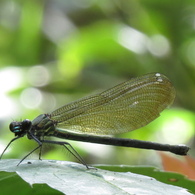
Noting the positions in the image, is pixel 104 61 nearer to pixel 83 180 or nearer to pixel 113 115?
pixel 113 115

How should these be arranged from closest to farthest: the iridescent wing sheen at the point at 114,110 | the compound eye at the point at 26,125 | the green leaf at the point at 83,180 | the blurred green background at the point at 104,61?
the green leaf at the point at 83,180 → the compound eye at the point at 26,125 → the iridescent wing sheen at the point at 114,110 → the blurred green background at the point at 104,61

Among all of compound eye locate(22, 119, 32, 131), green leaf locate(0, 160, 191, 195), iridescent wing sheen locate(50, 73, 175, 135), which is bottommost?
green leaf locate(0, 160, 191, 195)

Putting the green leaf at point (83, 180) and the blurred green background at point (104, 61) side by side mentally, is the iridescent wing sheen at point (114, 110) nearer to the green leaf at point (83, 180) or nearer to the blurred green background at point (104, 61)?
the green leaf at point (83, 180)

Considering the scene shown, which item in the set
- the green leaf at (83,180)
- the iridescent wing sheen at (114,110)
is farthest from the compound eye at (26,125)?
the green leaf at (83,180)

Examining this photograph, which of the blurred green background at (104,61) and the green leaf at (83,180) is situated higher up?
the blurred green background at (104,61)

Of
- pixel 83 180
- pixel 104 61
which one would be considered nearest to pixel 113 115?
pixel 83 180

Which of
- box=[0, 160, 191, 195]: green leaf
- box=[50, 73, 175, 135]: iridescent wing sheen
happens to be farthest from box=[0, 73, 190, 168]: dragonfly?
box=[0, 160, 191, 195]: green leaf

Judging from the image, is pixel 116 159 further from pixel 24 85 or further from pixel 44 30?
pixel 44 30

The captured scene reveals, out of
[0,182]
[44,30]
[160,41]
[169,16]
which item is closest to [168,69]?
[160,41]

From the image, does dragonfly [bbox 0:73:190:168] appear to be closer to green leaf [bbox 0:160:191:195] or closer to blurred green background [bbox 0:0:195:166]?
green leaf [bbox 0:160:191:195]
